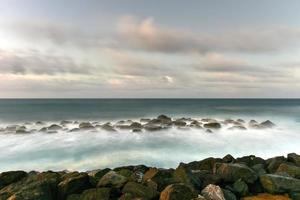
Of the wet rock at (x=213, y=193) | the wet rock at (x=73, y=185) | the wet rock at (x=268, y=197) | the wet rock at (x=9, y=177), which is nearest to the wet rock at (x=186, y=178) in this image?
the wet rock at (x=213, y=193)

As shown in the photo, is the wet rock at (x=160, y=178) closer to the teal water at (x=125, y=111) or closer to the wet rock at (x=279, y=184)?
the wet rock at (x=279, y=184)

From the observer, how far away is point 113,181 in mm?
7289

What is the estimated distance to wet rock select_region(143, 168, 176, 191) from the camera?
7406 mm

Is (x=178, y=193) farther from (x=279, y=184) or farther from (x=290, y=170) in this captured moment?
(x=290, y=170)

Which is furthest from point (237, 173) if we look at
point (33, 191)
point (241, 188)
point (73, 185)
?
point (33, 191)

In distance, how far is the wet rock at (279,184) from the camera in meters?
7.42

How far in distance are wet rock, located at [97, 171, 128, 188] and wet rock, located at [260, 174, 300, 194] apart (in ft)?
11.5

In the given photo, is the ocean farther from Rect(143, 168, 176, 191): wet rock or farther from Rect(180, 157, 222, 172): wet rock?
Rect(143, 168, 176, 191): wet rock

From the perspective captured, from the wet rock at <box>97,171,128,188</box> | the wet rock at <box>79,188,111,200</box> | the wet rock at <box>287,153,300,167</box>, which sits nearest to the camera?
the wet rock at <box>79,188,111,200</box>

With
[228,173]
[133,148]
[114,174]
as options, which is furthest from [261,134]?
[114,174]

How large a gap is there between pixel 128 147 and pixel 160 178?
10862 millimetres

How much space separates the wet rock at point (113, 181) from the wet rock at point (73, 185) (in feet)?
1.14

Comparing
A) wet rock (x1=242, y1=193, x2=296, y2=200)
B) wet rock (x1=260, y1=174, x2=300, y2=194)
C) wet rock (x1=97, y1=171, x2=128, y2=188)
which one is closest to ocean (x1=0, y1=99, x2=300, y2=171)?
wet rock (x1=97, y1=171, x2=128, y2=188)

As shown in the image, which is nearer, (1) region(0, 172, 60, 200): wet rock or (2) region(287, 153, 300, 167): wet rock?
(1) region(0, 172, 60, 200): wet rock
